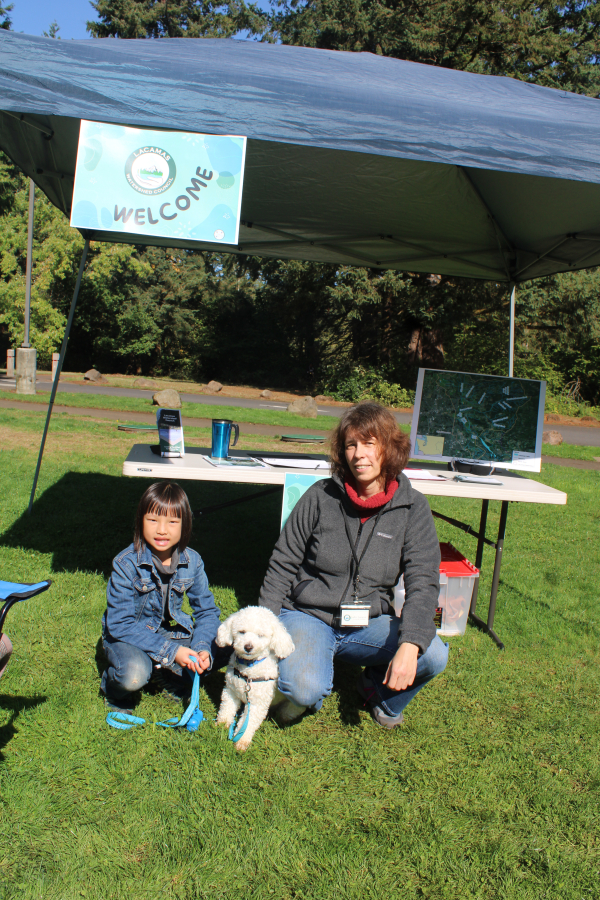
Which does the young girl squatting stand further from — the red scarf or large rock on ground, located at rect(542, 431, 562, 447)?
large rock on ground, located at rect(542, 431, 562, 447)

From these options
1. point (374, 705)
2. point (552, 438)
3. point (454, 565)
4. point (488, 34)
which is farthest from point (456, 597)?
point (488, 34)

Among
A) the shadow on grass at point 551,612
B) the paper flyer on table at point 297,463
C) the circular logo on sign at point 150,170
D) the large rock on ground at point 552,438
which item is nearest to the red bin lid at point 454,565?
the shadow on grass at point 551,612

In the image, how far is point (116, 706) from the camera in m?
2.65

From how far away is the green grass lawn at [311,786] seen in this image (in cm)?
193

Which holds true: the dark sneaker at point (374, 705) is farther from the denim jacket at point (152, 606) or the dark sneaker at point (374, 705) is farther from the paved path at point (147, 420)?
the paved path at point (147, 420)

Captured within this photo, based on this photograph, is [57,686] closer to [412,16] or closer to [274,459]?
[274,459]

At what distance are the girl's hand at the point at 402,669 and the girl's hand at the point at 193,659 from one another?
0.71m

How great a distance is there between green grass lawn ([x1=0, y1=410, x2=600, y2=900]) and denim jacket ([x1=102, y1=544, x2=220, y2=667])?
35 cm

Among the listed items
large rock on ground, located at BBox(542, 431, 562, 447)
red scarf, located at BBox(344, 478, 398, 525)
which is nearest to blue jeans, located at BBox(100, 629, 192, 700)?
red scarf, located at BBox(344, 478, 398, 525)

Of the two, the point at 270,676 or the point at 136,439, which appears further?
the point at 136,439

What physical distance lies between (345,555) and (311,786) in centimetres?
86

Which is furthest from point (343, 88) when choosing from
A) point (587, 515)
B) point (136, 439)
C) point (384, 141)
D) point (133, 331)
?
point (133, 331)

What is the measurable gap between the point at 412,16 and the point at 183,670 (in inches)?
958

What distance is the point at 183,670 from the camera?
2.71 meters
